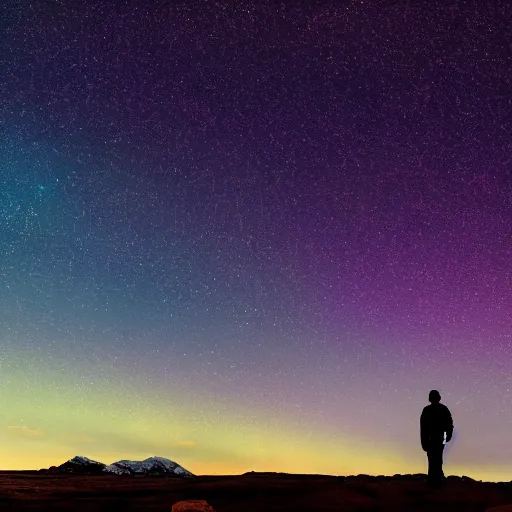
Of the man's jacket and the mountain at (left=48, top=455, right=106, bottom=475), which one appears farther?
the mountain at (left=48, top=455, right=106, bottom=475)

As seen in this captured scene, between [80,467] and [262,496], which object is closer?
[262,496]

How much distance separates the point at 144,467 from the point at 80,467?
8511 mm

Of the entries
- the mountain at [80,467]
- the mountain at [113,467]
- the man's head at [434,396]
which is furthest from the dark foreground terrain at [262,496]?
the mountain at [80,467]

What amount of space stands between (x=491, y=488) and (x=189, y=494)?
6.31m

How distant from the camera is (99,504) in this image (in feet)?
34.3

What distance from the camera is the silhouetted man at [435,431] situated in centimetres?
1424

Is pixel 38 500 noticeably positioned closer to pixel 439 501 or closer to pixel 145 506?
pixel 145 506

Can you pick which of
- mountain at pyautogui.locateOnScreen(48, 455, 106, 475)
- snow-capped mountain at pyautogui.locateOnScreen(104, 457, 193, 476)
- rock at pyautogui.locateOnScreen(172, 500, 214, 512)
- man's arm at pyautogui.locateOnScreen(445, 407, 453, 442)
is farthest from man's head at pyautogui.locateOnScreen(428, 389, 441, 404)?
mountain at pyautogui.locateOnScreen(48, 455, 106, 475)

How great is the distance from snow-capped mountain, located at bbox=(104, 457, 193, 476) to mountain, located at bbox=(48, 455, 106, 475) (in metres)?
0.48

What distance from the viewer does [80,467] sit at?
2238cm

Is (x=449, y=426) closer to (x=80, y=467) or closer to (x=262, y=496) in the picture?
(x=262, y=496)

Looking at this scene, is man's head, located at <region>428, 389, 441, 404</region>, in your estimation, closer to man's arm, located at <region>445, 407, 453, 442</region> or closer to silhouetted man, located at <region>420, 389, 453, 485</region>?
silhouetted man, located at <region>420, 389, 453, 485</region>

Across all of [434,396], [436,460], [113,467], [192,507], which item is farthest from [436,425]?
[113,467]

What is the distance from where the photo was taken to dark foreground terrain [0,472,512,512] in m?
10.3
